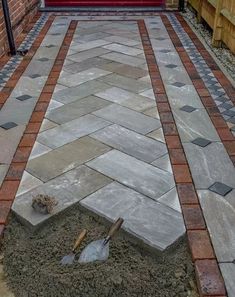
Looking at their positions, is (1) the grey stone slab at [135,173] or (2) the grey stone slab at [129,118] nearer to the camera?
(1) the grey stone slab at [135,173]

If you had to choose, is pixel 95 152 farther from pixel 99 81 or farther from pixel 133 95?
pixel 99 81

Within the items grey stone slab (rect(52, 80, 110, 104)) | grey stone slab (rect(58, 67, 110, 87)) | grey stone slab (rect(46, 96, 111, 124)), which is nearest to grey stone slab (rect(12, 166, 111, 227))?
grey stone slab (rect(46, 96, 111, 124))

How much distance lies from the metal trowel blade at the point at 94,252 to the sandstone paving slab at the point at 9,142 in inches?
41.0

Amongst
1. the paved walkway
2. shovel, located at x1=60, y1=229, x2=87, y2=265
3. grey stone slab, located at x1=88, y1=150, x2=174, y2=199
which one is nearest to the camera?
shovel, located at x1=60, y1=229, x2=87, y2=265

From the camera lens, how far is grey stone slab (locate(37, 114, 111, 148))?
300 centimetres

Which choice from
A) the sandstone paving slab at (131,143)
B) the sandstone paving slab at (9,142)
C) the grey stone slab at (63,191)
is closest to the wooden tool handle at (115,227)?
the grey stone slab at (63,191)

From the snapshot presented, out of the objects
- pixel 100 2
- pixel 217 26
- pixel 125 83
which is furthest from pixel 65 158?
pixel 100 2

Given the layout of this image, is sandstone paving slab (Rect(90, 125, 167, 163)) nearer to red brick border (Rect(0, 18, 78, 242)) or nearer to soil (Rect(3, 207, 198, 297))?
red brick border (Rect(0, 18, 78, 242))

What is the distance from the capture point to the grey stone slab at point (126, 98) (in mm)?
3575

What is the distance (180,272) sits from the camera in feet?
6.24

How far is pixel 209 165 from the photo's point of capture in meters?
2.67

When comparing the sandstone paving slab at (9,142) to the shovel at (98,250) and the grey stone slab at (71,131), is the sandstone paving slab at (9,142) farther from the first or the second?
the shovel at (98,250)

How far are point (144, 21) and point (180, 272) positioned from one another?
5.42 meters

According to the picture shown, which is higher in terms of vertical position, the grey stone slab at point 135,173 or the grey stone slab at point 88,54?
the grey stone slab at point 88,54
